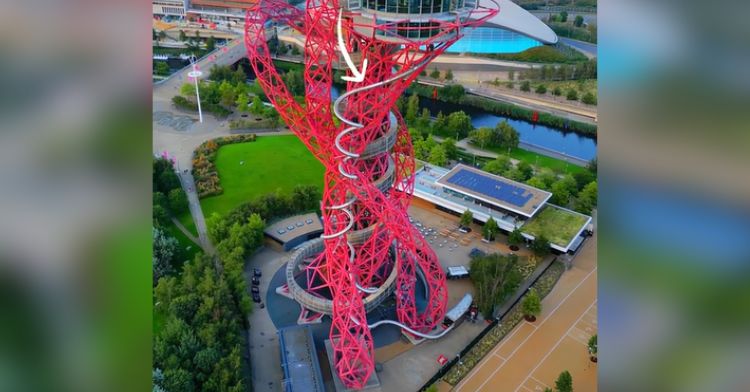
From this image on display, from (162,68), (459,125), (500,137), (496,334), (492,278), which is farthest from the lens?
(162,68)

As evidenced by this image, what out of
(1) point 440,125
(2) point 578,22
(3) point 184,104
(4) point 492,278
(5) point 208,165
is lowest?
(4) point 492,278

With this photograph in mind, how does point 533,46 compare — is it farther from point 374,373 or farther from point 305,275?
point 374,373

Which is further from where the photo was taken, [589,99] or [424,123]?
[589,99]

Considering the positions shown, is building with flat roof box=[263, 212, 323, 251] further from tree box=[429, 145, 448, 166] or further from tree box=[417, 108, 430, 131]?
tree box=[417, 108, 430, 131]

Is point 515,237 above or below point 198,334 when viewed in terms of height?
above

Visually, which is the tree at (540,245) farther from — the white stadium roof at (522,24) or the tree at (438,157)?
the white stadium roof at (522,24)

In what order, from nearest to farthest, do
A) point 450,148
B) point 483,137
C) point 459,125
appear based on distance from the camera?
point 450,148
point 483,137
point 459,125

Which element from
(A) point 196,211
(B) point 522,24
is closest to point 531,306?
(A) point 196,211

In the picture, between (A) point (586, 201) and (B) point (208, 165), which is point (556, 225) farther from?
(B) point (208, 165)
